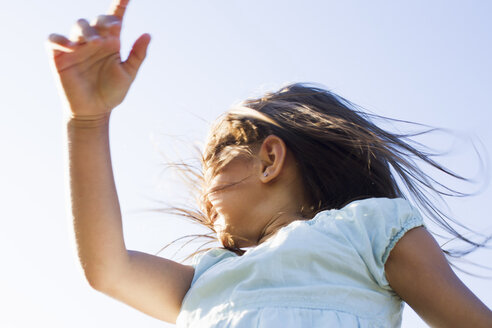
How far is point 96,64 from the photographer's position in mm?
2057

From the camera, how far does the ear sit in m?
Answer: 2.60

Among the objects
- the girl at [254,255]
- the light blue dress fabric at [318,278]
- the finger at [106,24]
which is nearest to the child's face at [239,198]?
the girl at [254,255]

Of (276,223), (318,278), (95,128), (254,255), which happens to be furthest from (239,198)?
(95,128)

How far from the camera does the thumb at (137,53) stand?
6.82 ft

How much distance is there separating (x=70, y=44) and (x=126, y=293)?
84cm

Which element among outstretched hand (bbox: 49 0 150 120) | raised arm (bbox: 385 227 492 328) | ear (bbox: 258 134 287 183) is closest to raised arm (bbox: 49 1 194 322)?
outstretched hand (bbox: 49 0 150 120)

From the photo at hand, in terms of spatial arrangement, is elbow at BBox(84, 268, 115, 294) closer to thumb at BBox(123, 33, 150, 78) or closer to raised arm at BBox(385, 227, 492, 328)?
thumb at BBox(123, 33, 150, 78)

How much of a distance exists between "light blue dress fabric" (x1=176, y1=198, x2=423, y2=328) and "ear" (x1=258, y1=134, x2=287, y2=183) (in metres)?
0.38

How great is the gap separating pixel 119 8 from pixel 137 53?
0.14m

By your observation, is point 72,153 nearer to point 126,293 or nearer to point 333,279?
point 126,293

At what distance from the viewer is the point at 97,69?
2.06 m

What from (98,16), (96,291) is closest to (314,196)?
(96,291)

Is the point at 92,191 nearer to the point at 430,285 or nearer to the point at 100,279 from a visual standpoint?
the point at 100,279

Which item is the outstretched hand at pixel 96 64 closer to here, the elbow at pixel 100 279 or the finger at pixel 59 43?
the finger at pixel 59 43
